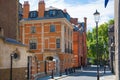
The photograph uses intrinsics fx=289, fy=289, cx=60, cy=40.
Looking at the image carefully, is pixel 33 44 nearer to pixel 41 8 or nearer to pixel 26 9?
pixel 41 8

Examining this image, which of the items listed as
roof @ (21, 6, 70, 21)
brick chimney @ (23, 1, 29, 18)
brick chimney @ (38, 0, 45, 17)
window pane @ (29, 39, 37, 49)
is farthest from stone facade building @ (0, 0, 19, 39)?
brick chimney @ (23, 1, 29, 18)

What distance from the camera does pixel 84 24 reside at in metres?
85.6

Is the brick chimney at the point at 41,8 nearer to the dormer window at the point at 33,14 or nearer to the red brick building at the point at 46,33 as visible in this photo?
the red brick building at the point at 46,33

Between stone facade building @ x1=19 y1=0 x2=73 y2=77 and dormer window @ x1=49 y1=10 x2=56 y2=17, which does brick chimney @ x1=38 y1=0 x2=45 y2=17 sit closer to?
stone facade building @ x1=19 y1=0 x2=73 y2=77

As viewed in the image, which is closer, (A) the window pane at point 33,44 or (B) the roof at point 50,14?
(B) the roof at point 50,14

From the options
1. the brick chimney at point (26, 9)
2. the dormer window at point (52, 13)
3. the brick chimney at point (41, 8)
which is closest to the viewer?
the dormer window at point (52, 13)

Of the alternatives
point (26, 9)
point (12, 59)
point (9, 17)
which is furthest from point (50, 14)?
point (12, 59)

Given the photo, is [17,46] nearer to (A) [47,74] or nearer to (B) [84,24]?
(A) [47,74]

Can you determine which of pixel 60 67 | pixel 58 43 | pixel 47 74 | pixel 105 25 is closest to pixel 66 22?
pixel 58 43

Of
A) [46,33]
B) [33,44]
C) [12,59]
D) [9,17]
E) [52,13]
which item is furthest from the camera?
[33,44]

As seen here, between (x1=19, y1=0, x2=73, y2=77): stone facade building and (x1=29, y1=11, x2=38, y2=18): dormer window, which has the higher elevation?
(x1=29, y1=11, x2=38, y2=18): dormer window

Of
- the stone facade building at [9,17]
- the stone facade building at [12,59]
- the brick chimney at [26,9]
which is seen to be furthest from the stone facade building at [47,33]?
the stone facade building at [12,59]

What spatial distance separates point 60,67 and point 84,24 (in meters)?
38.3

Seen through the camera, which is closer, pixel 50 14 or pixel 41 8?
pixel 50 14
